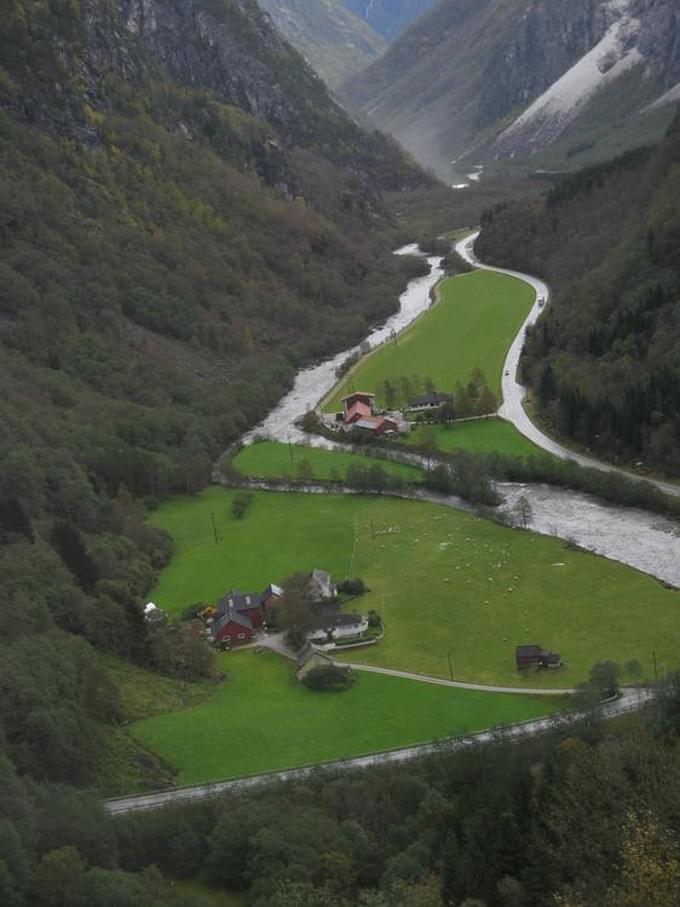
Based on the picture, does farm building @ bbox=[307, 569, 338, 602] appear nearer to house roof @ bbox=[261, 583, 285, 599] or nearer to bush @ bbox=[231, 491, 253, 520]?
house roof @ bbox=[261, 583, 285, 599]

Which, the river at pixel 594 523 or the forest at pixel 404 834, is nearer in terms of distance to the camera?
the forest at pixel 404 834

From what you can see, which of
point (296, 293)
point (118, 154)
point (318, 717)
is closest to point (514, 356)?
point (296, 293)

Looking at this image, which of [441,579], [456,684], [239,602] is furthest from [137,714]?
[441,579]

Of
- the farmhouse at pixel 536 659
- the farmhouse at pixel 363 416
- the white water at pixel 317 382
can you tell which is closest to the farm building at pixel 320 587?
the farmhouse at pixel 536 659

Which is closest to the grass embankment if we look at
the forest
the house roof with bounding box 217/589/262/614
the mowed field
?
the forest

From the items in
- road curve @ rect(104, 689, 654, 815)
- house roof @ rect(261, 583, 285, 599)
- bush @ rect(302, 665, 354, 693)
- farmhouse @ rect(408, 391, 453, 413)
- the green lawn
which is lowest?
the green lawn

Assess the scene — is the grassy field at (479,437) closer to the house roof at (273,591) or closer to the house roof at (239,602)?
the house roof at (273,591)
